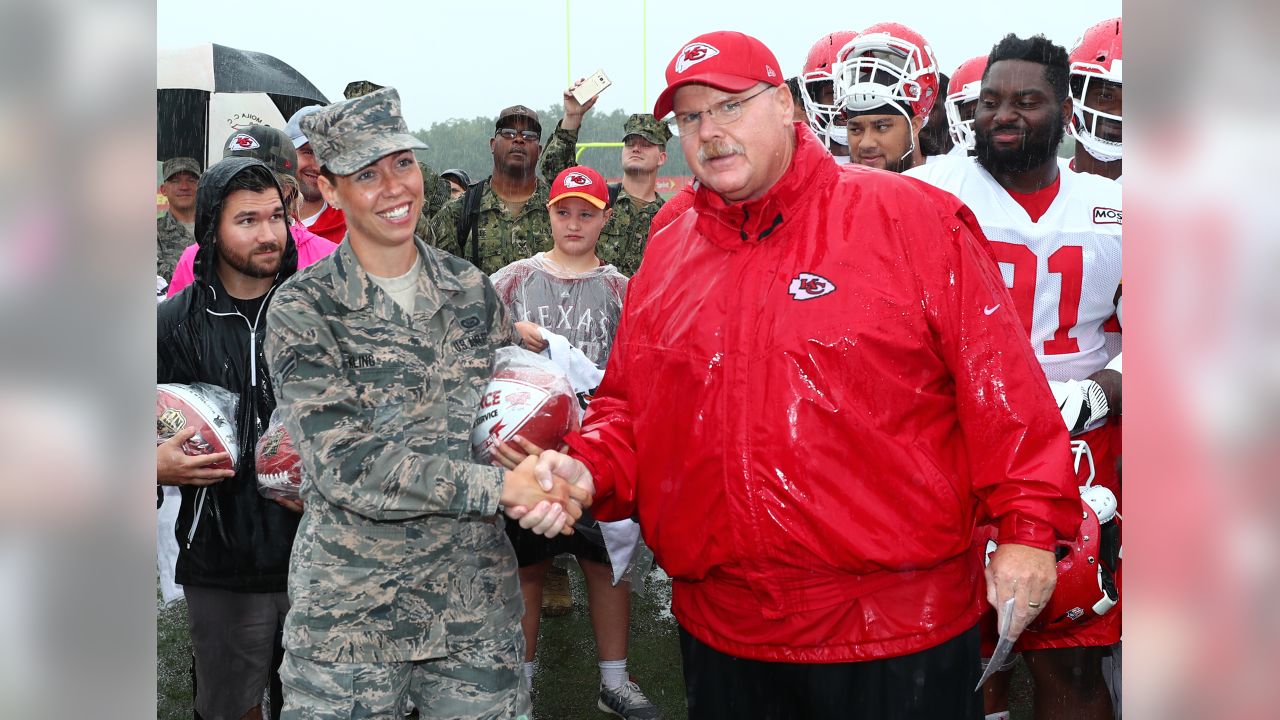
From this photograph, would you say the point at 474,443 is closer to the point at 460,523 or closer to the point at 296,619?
the point at 460,523

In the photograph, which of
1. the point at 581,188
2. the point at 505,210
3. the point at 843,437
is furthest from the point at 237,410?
the point at 505,210

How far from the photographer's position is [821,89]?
5551mm

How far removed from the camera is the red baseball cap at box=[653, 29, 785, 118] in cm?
261

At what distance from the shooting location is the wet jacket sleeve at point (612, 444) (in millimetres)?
2842

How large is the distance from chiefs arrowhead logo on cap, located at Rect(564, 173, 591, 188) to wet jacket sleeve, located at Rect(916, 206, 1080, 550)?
2.96 metres

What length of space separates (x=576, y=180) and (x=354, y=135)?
2.40m

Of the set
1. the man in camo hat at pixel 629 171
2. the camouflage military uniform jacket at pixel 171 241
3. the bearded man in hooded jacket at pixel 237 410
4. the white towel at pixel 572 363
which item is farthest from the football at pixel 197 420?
the camouflage military uniform jacket at pixel 171 241

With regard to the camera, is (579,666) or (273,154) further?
(579,666)

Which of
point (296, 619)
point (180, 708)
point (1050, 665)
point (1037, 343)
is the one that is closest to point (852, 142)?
point (1037, 343)

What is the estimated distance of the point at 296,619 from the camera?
2.76 metres

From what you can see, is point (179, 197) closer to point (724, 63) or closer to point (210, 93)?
point (210, 93)

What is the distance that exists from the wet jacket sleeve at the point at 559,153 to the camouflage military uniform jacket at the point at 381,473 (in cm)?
387

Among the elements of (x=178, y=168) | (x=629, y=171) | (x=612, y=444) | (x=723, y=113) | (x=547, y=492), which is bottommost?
(x=547, y=492)
